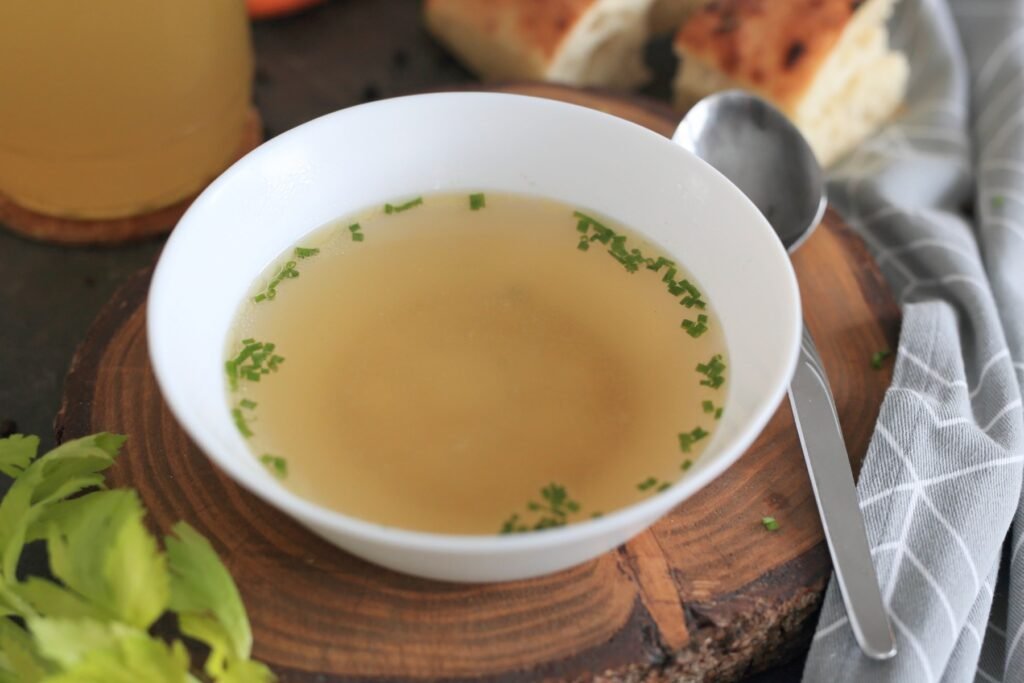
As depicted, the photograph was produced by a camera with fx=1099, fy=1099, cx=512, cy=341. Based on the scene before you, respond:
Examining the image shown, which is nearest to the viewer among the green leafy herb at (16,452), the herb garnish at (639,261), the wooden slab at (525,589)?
the wooden slab at (525,589)

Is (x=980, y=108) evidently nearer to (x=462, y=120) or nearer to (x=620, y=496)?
(x=462, y=120)

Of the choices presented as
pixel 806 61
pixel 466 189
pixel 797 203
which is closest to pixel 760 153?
pixel 797 203

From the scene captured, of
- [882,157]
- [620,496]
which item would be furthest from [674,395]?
[882,157]

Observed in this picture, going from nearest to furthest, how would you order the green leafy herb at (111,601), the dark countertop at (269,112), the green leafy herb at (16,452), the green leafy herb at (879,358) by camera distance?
the green leafy herb at (111,601) → the green leafy herb at (16,452) → the green leafy herb at (879,358) → the dark countertop at (269,112)

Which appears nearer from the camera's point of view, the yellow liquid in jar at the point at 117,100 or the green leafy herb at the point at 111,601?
the green leafy herb at the point at 111,601

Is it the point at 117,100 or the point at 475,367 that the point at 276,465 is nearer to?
the point at 475,367

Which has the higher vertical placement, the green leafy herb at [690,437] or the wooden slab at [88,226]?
the green leafy herb at [690,437]

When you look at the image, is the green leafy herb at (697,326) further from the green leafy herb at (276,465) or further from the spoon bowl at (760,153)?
the green leafy herb at (276,465)

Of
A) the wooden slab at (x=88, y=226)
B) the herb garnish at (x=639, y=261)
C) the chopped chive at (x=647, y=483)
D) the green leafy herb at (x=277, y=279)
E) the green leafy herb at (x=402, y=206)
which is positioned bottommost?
the wooden slab at (x=88, y=226)

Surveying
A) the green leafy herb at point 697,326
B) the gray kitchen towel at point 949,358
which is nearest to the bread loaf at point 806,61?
the gray kitchen towel at point 949,358
